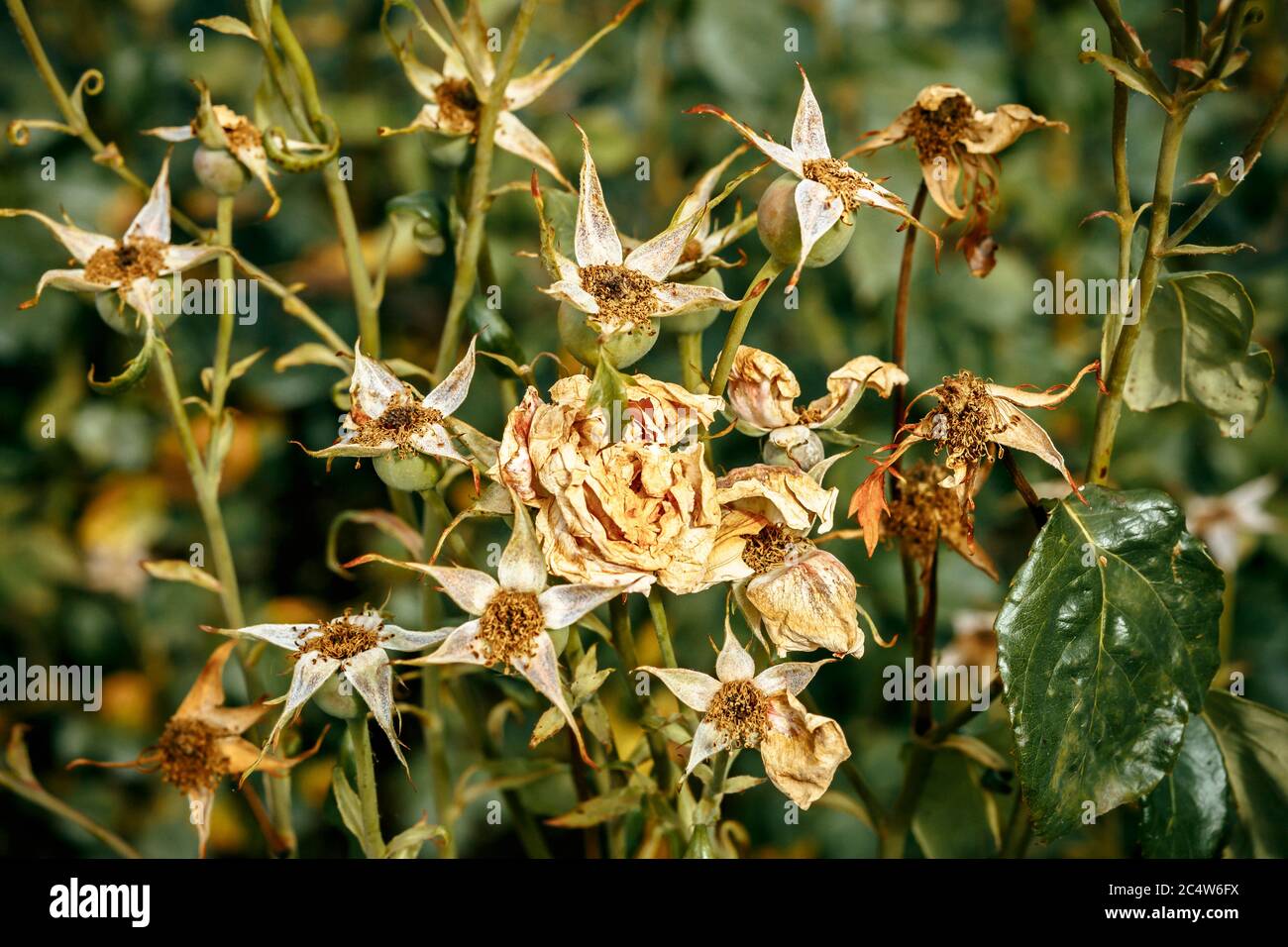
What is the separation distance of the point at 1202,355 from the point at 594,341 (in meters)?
0.24

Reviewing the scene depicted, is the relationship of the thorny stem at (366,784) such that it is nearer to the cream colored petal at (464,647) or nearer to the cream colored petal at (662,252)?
the cream colored petal at (464,647)

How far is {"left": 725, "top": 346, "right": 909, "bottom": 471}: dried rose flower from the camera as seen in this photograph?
366 millimetres

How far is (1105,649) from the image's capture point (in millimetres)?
389

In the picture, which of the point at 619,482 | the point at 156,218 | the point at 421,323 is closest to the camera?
the point at 619,482

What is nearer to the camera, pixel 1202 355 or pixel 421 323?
pixel 1202 355

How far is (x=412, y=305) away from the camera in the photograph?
0.94 metres

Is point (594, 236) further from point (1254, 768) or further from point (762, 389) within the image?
point (1254, 768)

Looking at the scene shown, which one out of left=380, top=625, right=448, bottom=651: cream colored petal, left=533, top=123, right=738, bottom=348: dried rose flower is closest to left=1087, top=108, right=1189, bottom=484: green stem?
left=533, top=123, right=738, bottom=348: dried rose flower

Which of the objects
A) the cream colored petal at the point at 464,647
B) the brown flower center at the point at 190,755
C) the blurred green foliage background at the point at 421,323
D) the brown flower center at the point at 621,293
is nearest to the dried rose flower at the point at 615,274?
the brown flower center at the point at 621,293

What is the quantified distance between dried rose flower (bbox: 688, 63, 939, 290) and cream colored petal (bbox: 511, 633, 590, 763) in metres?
0.13

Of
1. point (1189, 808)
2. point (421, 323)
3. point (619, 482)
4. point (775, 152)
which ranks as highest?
point (421, 323)

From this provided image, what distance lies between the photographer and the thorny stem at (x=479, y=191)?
396 mm

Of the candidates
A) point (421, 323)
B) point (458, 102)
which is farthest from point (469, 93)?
point (421, 323)
